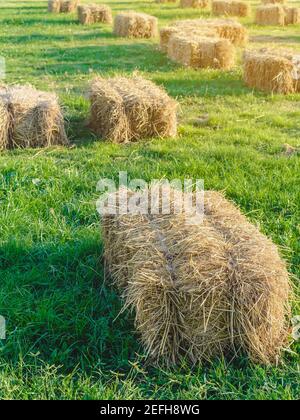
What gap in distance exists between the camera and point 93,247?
542cm

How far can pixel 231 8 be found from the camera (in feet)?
70.4

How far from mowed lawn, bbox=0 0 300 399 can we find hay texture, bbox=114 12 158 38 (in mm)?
5119

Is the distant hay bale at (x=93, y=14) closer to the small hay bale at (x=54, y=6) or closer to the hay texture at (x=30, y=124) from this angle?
the small hay bale at (x=54, y=6)

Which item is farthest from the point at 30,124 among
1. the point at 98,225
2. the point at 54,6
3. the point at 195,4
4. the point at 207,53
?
the point at 195,4

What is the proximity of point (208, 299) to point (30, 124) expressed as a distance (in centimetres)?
493

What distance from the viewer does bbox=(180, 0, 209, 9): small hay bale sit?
23312mm

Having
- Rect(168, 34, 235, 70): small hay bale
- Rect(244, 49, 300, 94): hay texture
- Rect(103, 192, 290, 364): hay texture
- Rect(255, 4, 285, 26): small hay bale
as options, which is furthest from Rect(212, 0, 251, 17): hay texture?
Rect(103, 192, 290, 364): hay texture

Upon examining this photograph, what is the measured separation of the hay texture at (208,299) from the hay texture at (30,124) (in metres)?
4.29

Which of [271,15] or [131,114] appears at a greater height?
[271,15]

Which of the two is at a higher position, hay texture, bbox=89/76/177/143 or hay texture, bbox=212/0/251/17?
hay texture, bbox=212/0/251/17

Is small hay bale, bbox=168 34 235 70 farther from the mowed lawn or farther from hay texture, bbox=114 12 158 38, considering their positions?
hay texture, bbox=114 12 158 38

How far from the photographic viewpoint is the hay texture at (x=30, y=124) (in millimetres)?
8258

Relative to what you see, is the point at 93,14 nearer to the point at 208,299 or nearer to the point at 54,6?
the point at 54,6
